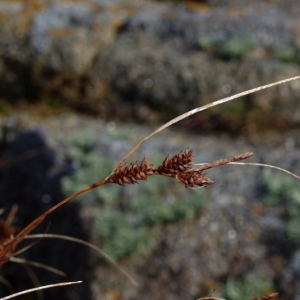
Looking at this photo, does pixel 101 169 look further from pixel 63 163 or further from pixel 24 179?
pixel 24 179

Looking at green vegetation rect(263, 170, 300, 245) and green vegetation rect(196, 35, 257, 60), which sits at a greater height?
green vegetation rect(196, 35, 257, 60)

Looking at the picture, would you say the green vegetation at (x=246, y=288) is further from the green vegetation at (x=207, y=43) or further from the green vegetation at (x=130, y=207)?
the green vegetation at (x=207, y=43)

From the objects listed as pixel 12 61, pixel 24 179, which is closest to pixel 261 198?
pixel 24 179

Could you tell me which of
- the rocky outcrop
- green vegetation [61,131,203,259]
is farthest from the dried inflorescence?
the rocky outcrop

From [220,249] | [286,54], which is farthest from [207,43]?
[220,249]

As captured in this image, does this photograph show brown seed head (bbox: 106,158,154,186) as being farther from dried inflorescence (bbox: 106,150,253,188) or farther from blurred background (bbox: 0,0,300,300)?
blurred background (bbox: 0,0,300,300)

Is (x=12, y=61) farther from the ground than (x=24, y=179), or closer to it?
farther from the ground
